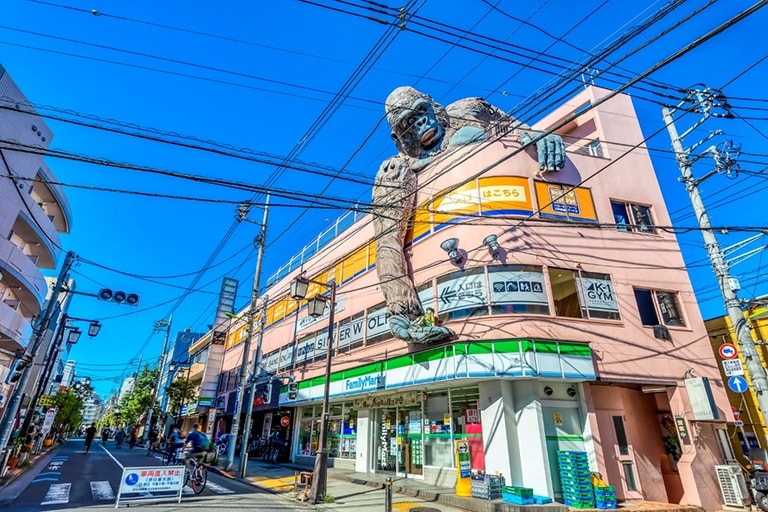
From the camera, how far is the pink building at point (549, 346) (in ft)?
37.8

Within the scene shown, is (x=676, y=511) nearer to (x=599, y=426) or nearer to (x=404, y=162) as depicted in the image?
(x=599, y=426)

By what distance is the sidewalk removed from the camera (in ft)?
32.9

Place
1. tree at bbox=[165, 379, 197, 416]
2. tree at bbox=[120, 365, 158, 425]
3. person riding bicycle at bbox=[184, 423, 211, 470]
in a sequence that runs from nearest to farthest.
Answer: person riding bicycle at bbox=[184, 423, 211, 470] < tree at bbox=[165, 379, 197, 416] < tree at bbox=[120, 365, 158, 425]

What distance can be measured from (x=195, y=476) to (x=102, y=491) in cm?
261

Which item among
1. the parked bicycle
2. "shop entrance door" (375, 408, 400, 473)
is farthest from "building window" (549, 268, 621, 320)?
the parked bicycle

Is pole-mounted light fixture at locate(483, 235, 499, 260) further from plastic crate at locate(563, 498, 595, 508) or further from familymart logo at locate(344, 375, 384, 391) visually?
plastic crate at locate(563, 498, 595, 508)

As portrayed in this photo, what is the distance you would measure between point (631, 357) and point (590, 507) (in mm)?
5012

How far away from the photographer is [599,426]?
479 inches

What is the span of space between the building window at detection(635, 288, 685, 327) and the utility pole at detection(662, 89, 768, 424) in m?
1.71

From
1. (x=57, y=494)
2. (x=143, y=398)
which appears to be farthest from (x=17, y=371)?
(x=143, y=398)

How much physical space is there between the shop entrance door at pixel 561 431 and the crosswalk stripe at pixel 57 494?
13.2 meters

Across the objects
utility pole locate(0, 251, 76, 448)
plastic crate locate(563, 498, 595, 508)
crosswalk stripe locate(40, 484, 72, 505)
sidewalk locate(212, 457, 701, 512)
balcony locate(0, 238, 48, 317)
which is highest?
balcony locate(0, 238, 48, 317)

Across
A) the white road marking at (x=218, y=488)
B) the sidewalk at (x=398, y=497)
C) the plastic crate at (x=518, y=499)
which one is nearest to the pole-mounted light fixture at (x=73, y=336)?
the sidewalk at (x=398, y=497)

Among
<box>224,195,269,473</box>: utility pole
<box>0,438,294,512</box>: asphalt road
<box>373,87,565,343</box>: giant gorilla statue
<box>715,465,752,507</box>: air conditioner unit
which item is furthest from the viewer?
<box>224,195,269,473</box>: utility pole
